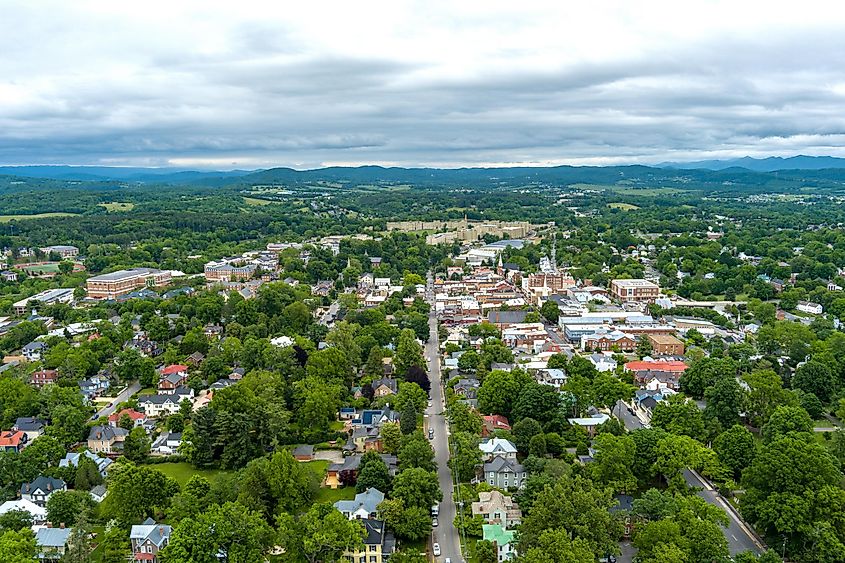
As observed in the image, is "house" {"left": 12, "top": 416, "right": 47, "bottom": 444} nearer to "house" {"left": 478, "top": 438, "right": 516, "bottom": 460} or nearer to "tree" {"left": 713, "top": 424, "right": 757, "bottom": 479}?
"house" {"left": 478, "top": 438, "right": 516, "bottom": 460}

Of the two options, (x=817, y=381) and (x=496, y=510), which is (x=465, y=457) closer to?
(x=496, y=510)

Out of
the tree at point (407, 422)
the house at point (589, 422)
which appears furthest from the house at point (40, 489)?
the house at point (589, 422)

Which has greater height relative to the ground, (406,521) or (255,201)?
(255,201)

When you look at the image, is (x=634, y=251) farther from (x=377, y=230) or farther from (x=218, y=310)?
(x=218, y=310)

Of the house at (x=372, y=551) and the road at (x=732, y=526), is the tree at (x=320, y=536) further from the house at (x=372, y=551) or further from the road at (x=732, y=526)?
the road at (x=732, y=526)

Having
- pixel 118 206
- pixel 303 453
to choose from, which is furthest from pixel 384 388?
pixel 118 206

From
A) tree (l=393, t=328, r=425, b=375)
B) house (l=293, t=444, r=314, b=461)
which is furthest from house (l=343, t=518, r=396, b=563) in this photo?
tree (l=393, t=328, r=425, b=375)
